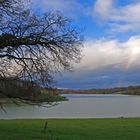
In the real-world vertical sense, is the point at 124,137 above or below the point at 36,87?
below

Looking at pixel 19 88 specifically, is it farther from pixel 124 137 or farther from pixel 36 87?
pixel 124 137

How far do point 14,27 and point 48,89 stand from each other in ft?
12.4

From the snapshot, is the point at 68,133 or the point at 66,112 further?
the point at 66,112

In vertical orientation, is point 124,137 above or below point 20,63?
below

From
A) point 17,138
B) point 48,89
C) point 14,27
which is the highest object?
point 14,27

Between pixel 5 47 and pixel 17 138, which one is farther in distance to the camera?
pixel 5 47

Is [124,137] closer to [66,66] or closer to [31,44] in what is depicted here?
[66,66]

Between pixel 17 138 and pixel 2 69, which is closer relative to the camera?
pixel 17 138

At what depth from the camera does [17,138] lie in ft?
68.0

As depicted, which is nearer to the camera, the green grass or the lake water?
the green grass

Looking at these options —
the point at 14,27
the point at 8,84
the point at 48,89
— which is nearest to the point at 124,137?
the point at 48,89

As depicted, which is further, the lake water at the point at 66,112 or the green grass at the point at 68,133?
the lake water at the point at 66,112

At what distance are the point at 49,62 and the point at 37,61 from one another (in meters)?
0.64

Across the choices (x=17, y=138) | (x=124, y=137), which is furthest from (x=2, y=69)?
(x=124, y=137)
